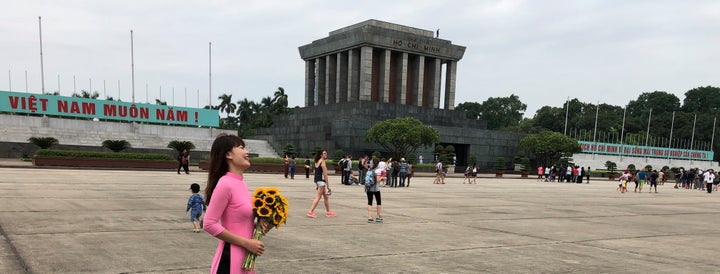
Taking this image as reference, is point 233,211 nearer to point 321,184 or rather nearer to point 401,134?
point 321,184

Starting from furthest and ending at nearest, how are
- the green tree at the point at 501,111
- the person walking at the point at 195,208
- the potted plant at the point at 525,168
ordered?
the green tree at the point at 501,111, the potted plant at the point at 525,168, the person walking at the point at 195,208

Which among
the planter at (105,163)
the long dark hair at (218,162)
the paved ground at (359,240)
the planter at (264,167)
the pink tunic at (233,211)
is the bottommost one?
the planter at (264,167)

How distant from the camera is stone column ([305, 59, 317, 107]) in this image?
63.1 meters

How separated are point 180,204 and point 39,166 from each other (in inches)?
751

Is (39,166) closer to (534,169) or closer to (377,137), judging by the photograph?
(377,137)

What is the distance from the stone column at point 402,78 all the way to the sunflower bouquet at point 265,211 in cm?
5386

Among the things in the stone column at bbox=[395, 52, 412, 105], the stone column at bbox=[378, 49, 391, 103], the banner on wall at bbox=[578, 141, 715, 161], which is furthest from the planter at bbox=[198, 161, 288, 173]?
the banner on wall at bbox=[578, 141, 715, 161]

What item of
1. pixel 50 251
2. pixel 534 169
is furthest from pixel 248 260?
pixel 534 169

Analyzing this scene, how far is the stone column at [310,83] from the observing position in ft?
207

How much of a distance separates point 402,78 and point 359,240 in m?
49.3

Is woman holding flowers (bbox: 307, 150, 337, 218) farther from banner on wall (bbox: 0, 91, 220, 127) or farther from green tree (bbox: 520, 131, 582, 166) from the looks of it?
green tree (bbox: 520, 131, 582, 166)

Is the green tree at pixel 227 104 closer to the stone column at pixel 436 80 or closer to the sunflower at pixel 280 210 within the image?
the stone column at pixel 436 80

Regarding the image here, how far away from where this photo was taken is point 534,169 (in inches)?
2216

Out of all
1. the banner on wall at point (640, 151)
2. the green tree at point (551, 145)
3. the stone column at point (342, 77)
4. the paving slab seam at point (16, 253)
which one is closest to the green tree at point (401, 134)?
the green tree at point (551, 145)
